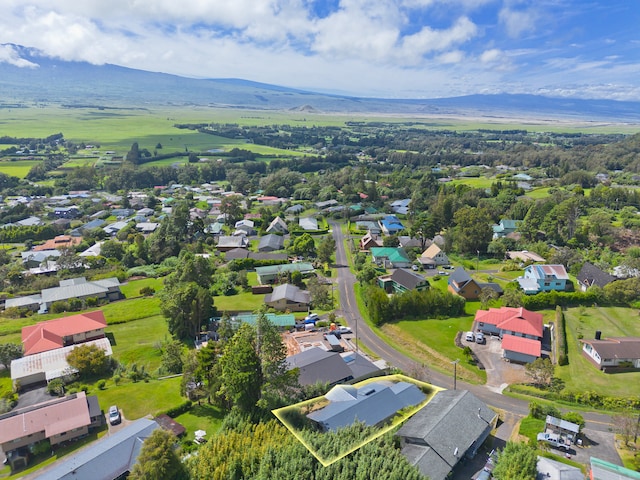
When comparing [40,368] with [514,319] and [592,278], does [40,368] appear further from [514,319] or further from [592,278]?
[592,278]

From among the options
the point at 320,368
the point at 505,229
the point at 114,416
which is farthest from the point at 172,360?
the point at 505,229

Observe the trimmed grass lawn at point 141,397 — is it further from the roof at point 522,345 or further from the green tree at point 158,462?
the roof at point 522,345

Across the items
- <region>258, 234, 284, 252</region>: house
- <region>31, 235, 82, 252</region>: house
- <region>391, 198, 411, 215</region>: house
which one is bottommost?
<region>31, 235, 82, 252</region>: house

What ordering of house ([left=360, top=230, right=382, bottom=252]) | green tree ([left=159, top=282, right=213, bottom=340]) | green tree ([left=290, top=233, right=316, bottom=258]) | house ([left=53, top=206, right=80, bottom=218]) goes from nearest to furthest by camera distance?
green tree ([left=159, top=282, right=213, bottom=340]), green tree ([left=290, top=233, right=316, bottom=258]), house ([left=360, top=230, right=382, bottom=252]), house ([left=53, top=206, right=80, bottom=218])

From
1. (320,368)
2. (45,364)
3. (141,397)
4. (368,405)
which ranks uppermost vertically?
(368,405)

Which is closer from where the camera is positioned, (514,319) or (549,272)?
(514,319)

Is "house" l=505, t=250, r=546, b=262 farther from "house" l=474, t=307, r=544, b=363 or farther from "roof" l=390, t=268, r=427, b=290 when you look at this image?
"house" l=474, t=307, r=544, b=363

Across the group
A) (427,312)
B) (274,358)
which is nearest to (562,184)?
(427,312)

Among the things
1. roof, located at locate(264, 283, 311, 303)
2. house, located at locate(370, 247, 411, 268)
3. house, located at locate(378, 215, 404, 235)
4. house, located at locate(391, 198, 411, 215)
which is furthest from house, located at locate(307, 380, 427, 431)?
house, located at locate(391, 198, 411, 215)
